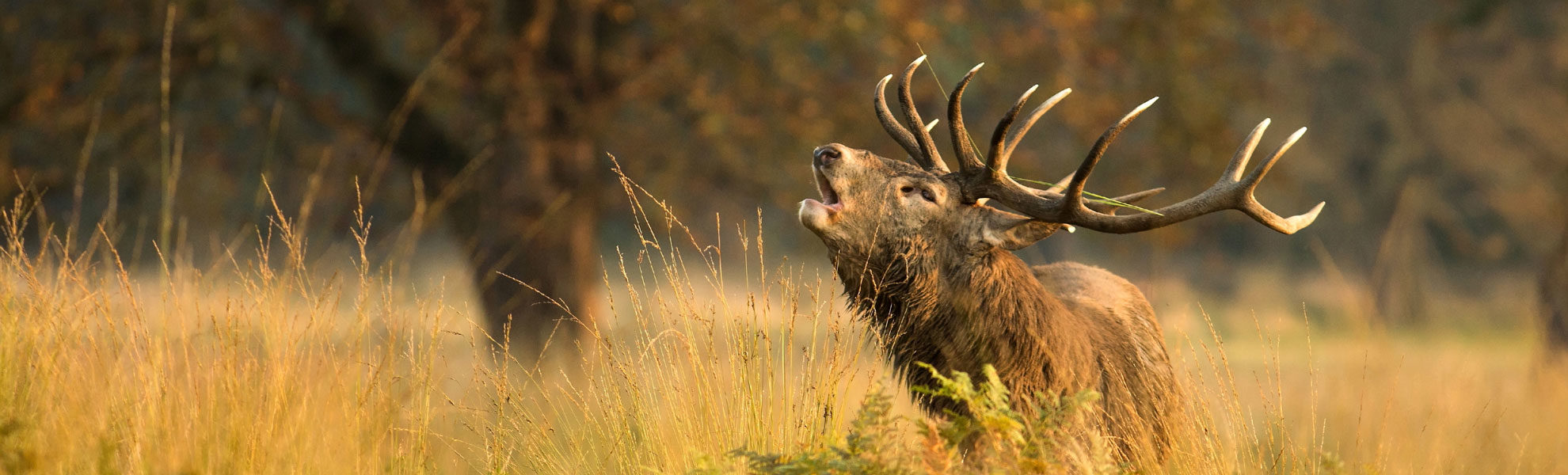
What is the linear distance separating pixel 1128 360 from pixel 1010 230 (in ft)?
2.51

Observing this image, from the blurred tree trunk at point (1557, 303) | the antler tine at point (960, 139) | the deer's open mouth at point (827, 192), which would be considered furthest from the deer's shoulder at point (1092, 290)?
the blurred tree trunk at point (1557, 303)

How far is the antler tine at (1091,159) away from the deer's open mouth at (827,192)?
75 centimetres

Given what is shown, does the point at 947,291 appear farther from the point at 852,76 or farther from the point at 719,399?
the point at 852,76

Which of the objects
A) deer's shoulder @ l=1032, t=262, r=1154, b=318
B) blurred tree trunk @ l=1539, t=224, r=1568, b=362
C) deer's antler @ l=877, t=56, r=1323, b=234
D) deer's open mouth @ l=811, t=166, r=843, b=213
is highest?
deer's antler @ l=877, t=56, r=1323, b=234

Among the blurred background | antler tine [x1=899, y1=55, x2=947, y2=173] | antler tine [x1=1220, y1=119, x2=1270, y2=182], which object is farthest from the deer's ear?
the blurred background

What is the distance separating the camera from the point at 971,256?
464 cm

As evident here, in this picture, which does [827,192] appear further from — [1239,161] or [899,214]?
[1239,161]

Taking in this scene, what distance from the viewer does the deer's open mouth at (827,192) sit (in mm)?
4590

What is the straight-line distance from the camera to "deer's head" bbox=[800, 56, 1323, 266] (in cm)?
450

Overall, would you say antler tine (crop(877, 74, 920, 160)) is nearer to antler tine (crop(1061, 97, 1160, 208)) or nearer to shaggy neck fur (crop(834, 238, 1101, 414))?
shaggy neck fur (crop(834, 238, 1101, 414))

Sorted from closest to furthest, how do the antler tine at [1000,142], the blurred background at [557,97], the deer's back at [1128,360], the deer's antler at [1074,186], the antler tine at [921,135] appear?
the deer's antler at [1074,186] < the antler tine at [1000,142] < the deer's back at [1128,360] < the antler tine at [921,135] < the blurred background at [557,97]

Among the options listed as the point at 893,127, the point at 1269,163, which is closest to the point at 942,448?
the point at 1269,163

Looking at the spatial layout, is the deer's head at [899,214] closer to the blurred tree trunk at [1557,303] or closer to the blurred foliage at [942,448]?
the blurred foliage at [942,448]

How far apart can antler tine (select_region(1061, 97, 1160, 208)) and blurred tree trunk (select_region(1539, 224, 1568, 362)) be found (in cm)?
597
